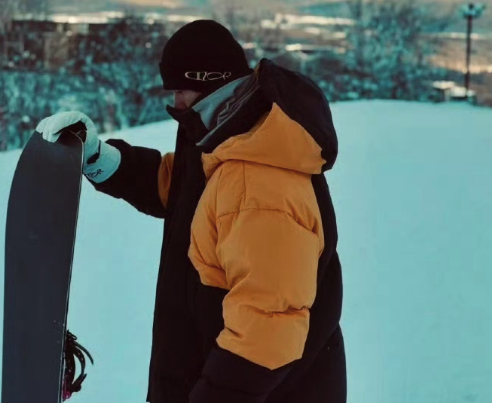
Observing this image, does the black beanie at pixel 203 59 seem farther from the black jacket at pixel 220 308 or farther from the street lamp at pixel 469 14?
the street lamp at pixel 469 14

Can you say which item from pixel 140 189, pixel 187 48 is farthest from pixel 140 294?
pixel 187 48

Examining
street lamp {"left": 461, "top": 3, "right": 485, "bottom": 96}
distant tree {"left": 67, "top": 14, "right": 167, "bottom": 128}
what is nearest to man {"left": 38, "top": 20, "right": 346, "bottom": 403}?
street lamp {"left": 461, "top": 3, "right": 485, "bottom": 96}

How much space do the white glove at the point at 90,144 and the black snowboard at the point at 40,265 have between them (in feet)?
0.14

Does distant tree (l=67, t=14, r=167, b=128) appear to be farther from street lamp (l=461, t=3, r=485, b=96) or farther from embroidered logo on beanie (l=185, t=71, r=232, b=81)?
embroidered logo on beanie (l=185, t=71, r=232, b=81)

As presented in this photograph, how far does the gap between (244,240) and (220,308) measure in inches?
7.1

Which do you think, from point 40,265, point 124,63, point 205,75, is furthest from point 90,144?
point 124,63

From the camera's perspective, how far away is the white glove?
1.67 m

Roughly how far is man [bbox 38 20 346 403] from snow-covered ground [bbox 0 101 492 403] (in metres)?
1.97

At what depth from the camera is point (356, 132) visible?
8.55 metres

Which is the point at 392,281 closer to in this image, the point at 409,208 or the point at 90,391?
the point at 409,208

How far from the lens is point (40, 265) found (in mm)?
1752

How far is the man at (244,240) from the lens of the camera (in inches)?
50.4

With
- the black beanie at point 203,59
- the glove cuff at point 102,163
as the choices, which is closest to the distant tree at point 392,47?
the glove cuff at point 102,163

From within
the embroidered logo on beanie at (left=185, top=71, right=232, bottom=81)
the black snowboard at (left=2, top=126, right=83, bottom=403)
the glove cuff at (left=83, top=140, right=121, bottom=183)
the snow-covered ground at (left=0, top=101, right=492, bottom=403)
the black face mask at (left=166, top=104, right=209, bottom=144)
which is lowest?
the snow-covered ground at (left=0, top=101, right=492, bottom=403)
